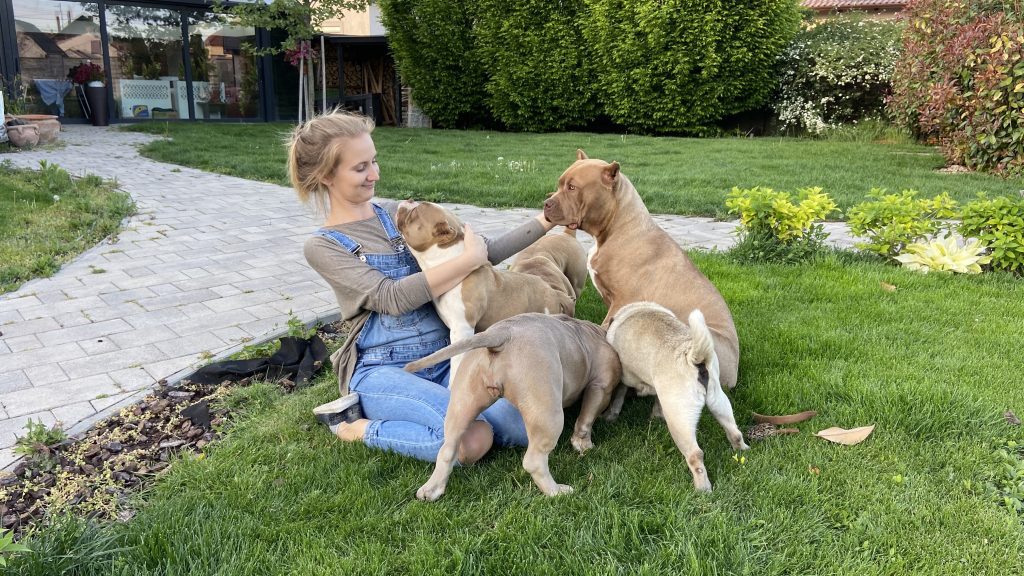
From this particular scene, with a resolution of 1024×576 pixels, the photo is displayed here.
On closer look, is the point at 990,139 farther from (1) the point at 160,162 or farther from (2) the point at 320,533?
(1) the point at 160,162

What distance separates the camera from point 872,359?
4.39 m

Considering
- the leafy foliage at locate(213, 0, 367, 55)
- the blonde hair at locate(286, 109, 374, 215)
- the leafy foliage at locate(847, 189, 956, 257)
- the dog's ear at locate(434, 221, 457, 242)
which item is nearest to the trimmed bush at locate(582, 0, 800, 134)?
the leafy foliage at locate(213, 0, 367, 55)

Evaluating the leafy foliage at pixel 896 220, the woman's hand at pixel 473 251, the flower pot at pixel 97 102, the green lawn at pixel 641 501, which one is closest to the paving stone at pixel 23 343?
the green lawn at pixel 641 501

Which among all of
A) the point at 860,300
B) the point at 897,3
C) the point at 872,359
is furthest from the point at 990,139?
the point at 897,3

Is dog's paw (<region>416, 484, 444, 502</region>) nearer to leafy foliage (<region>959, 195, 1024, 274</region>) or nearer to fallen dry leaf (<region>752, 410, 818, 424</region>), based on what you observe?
fallen dry leaf (<region>752, 410, 818, 424</region>)

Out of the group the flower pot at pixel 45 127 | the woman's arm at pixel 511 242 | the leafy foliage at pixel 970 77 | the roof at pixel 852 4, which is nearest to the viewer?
the woman's arm at pixel 511 242

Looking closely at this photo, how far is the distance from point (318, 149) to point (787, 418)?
2780 mm

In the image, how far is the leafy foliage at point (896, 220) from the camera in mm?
6461

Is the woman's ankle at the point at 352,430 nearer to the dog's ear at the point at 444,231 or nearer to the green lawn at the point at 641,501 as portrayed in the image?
the green lawn at the point at 641,501

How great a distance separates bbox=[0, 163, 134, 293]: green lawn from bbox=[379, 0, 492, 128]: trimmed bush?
12.4m

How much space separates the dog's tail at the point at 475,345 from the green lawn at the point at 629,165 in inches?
267

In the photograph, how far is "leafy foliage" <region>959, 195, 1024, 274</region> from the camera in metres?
6.04

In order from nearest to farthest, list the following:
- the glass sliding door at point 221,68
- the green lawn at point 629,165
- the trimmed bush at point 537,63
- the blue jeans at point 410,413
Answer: the blue jeans at point 410,413
the green lawn at point 629,165
the trimmed bush at point 537,63
the glass sliding door at point 221,68

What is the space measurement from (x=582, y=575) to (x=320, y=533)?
40.6 inches
